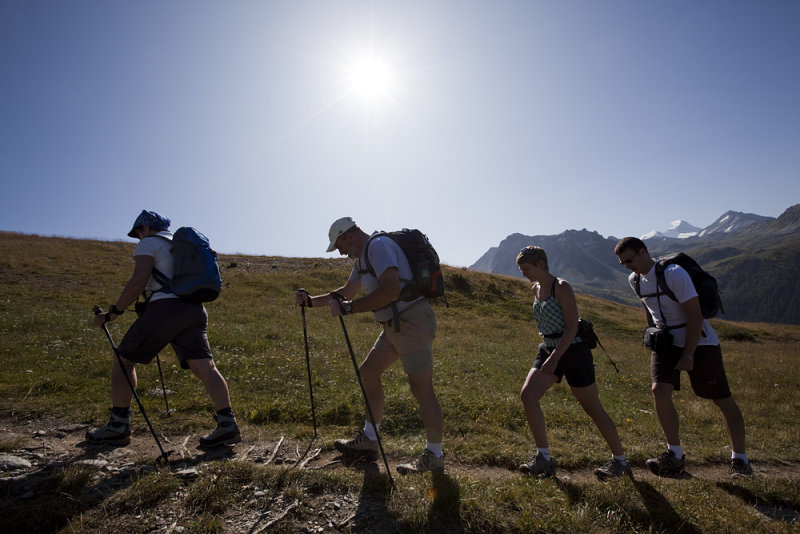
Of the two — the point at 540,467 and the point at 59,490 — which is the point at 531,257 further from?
the point at 59,490

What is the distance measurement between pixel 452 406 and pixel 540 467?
3160mm

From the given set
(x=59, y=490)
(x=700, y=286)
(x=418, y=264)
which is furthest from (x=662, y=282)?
(x=59, y=490)

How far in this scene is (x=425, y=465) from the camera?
477 centimetres

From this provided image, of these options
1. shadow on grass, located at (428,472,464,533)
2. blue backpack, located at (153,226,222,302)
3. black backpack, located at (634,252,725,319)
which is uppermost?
blue backpack, located at (153,226,222,302)

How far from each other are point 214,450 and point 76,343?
27.6 feet

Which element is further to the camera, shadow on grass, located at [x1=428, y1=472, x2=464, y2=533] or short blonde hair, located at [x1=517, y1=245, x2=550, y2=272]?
short blonde hair, located at [x1=517, y1=245, x2=550, y2=272]

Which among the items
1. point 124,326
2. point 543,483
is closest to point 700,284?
point 543,483

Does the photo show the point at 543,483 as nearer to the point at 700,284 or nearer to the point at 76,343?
the point at 700,284

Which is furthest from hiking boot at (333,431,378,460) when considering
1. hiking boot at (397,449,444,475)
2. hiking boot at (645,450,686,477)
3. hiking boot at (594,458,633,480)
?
hiking boot at (645,450,686,477)

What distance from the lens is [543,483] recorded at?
4660 mm

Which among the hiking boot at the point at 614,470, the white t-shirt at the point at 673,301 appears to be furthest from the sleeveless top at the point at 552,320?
the hiking boot at the point at 614,470

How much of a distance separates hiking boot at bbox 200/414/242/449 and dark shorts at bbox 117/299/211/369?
891 mm

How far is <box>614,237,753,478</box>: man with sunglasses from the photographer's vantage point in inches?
205

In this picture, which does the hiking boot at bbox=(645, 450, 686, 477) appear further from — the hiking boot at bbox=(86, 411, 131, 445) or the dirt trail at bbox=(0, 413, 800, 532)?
the hiking boot at bbox=(86, 411, 131, 445)
